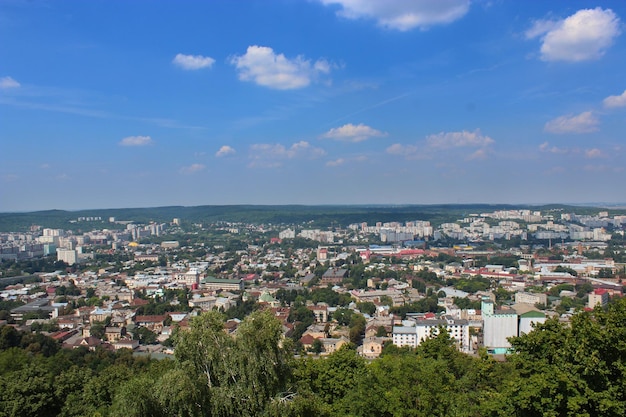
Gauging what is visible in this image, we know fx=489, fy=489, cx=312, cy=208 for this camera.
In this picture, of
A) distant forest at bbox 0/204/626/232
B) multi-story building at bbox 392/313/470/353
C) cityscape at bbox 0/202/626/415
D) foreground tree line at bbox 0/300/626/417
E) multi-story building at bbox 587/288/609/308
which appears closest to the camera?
foreground tree line at bbox 0/300/626/417

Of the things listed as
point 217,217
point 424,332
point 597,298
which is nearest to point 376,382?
point 424,332

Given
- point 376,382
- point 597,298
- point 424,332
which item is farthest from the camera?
point 597,298

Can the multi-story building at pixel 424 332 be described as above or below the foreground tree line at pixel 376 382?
below

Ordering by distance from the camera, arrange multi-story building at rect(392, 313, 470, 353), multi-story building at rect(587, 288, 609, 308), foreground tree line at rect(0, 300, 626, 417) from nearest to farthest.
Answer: foreground tree line at rect(0, 300, 626, 417) → multi-story building at rect(392, 313, 470, 353) → multi-story building at rect(587, 288, 609, 308)

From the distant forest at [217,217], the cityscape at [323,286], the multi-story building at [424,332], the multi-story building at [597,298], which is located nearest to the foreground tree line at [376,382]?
the cityscape at [323,286]

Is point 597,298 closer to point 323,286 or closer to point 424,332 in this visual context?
point 424,332

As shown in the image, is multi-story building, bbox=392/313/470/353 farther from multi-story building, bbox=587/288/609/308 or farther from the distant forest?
the distant forest

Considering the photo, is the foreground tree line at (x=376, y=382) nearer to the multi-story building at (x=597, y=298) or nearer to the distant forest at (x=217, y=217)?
the multi-story building at (x=597, y=298)

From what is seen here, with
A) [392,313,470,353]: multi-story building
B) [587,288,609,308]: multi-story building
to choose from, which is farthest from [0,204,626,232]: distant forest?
[392,313,470,353]: multi-story building

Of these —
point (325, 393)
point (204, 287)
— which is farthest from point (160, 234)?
point (325, 393)

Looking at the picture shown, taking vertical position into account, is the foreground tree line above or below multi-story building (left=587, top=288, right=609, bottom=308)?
above

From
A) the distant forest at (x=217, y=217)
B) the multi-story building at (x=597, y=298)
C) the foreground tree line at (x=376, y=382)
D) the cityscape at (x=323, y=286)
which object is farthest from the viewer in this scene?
the distant forest at (x=217, y=217)

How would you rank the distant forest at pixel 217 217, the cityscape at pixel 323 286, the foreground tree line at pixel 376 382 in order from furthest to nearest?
the distant forest at pixel 217 217 → the cityscape at pixel 323 286 → the foreground tree line at pixel 376 382
